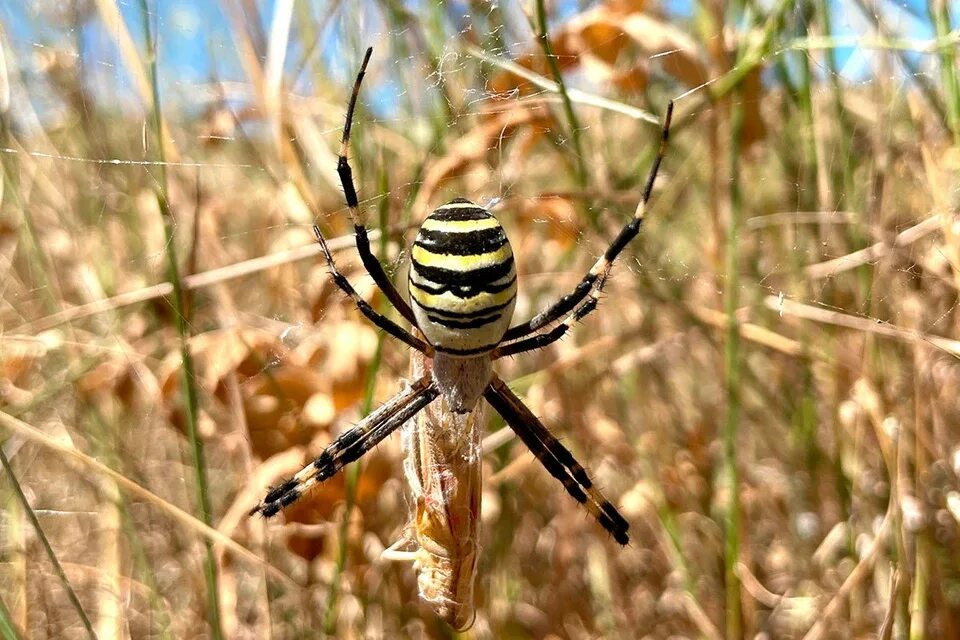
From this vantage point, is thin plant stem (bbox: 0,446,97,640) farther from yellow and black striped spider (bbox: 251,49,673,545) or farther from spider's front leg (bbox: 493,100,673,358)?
spider's front leg (bbox: 493,100,673,358)

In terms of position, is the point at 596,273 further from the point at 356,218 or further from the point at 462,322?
the point at 356,218

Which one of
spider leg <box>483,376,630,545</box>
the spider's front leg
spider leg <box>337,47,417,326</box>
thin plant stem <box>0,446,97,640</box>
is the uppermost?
spider leg <box>337,47,417,326</box>

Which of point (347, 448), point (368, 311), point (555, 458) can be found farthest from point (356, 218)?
point (555, 458)

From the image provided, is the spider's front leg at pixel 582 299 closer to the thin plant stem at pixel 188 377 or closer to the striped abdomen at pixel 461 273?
the striped abdomen at pixel 461 273

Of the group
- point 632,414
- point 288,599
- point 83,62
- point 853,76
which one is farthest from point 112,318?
point 853,76

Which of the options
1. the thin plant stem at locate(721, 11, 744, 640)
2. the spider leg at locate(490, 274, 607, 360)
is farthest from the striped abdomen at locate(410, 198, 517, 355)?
the thin plant stem at locate(721, 11, 744, 640)

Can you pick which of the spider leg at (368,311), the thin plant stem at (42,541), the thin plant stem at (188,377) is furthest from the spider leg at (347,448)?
the thin plant stem at (42,541)

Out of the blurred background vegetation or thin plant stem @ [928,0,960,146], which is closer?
thin plant stem @ [928,0,960,146]

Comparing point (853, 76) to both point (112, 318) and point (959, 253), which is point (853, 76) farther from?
point (112, 318)
